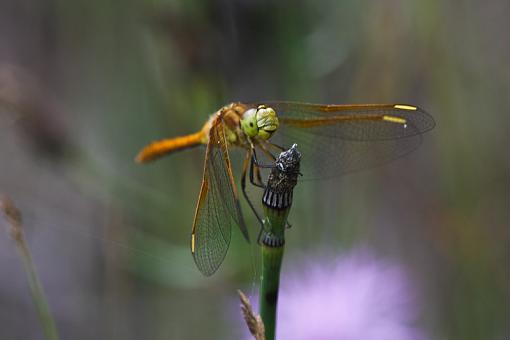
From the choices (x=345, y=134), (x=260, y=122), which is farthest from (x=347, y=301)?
(x=260, y=122)

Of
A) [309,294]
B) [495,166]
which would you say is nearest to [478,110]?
[495,166]

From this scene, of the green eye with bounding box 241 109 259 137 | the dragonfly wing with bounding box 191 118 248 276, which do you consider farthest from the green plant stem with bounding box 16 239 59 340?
the green eye with bounding box 241 109 259 137

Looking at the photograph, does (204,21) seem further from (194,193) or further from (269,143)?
(269,143)

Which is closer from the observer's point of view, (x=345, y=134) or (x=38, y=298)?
(x=38, y=298)

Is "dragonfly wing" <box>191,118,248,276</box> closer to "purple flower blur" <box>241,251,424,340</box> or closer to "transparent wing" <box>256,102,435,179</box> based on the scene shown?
"transparent wing" <box>256,102,435,179</box>

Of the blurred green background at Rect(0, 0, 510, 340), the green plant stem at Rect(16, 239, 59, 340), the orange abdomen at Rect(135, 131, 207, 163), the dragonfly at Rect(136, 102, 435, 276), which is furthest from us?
the blurred green background at Rect(0, 0, 510, 340)

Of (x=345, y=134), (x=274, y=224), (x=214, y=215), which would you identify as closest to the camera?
(x=274, y=224)

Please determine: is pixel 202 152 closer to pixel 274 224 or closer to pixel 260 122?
pixel 260 122
